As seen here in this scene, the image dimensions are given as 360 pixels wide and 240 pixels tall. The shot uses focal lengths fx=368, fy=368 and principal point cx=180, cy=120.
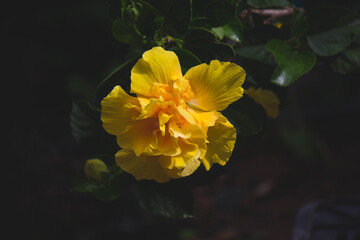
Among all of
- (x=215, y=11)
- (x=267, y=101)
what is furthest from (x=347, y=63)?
(x=215, y=11)

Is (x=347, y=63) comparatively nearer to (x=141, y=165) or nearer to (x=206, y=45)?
(x=206, y=45)

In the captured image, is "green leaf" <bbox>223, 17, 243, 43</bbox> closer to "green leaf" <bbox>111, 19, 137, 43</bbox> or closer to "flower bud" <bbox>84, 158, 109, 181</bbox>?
"green leaf" <bbox>111, 19, 137, 43</bbox>

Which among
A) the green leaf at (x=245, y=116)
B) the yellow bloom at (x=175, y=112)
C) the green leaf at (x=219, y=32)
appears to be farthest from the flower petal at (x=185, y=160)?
the green leaf at (x=219, y=32)

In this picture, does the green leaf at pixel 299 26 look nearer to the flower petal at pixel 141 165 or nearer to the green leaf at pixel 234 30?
the green leaf at pixel 234 30

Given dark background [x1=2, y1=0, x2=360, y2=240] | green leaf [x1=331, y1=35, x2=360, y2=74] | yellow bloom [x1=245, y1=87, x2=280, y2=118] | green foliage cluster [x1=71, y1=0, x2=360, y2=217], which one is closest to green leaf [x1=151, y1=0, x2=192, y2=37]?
green foliage cluster [x1=71, y1=0, x2=360, y2=217]

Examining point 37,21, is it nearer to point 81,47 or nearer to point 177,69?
point 81,47

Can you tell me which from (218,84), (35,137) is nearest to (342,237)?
(218,84)
